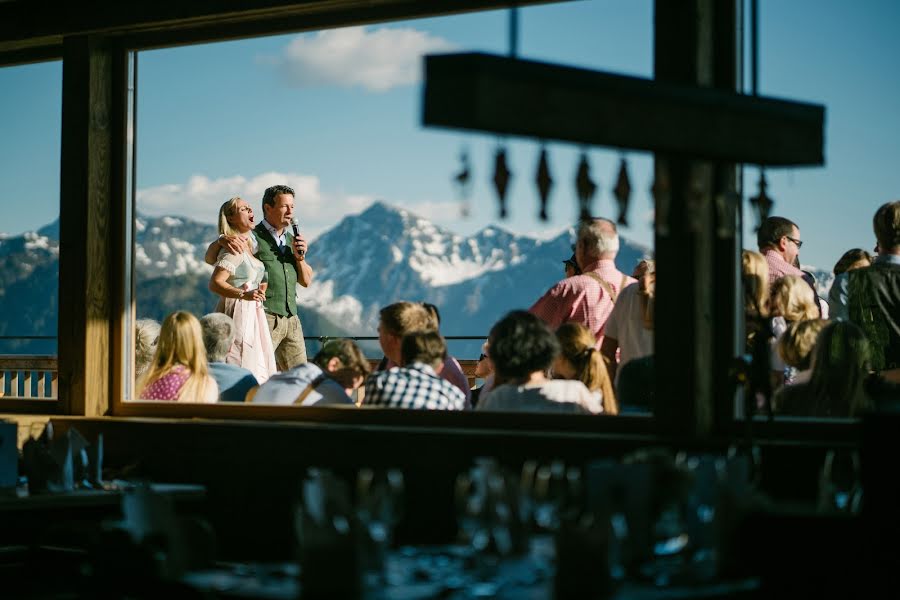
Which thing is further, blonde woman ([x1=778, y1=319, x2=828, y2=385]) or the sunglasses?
the sunglasses

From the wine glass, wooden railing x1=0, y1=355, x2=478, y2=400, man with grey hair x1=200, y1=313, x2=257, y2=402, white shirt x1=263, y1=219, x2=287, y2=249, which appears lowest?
wooden railing x1=0, y1=355, x2=478, y2=400

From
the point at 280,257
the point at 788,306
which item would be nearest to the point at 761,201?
the point at 788,306

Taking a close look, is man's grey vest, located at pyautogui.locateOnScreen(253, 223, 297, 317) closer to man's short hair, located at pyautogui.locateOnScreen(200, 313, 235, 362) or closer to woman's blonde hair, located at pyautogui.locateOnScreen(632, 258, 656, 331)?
man's short hair, located at pyautogui.locateOnScreen(200, 313, 235, 362)

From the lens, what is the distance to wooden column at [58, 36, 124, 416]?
19.9ft

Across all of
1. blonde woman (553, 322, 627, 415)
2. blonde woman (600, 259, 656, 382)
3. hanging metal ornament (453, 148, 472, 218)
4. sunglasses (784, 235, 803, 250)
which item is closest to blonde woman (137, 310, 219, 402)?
blonde woman (553, 322, 627, 415)

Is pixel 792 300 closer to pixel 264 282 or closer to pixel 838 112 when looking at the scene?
pixel 838 112

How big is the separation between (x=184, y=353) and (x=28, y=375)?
17.7 ft

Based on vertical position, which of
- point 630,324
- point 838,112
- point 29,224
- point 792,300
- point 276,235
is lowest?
point 630,324

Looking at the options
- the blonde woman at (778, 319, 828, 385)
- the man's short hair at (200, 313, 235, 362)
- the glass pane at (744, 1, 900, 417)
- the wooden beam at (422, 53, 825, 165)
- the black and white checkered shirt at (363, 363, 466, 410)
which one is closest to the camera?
the wooden beam at (422, 53, 825, 165)

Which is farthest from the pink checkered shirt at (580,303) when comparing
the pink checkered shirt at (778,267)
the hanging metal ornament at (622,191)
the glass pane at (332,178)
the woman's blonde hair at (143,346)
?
the hanging metal ornament at (622,191)

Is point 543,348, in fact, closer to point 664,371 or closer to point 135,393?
point 664,371

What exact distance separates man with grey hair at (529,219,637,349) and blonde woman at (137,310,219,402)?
1.51 metres

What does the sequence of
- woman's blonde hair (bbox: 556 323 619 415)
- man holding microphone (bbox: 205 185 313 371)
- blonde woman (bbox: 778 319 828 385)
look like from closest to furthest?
blonde woman (bbox: 778 319 828 385), woman's blonde hair (bbox: 556 323 619 415), man holding microphone (bbox: 205 185 313 371)

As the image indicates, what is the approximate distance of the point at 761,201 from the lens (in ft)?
12.0
